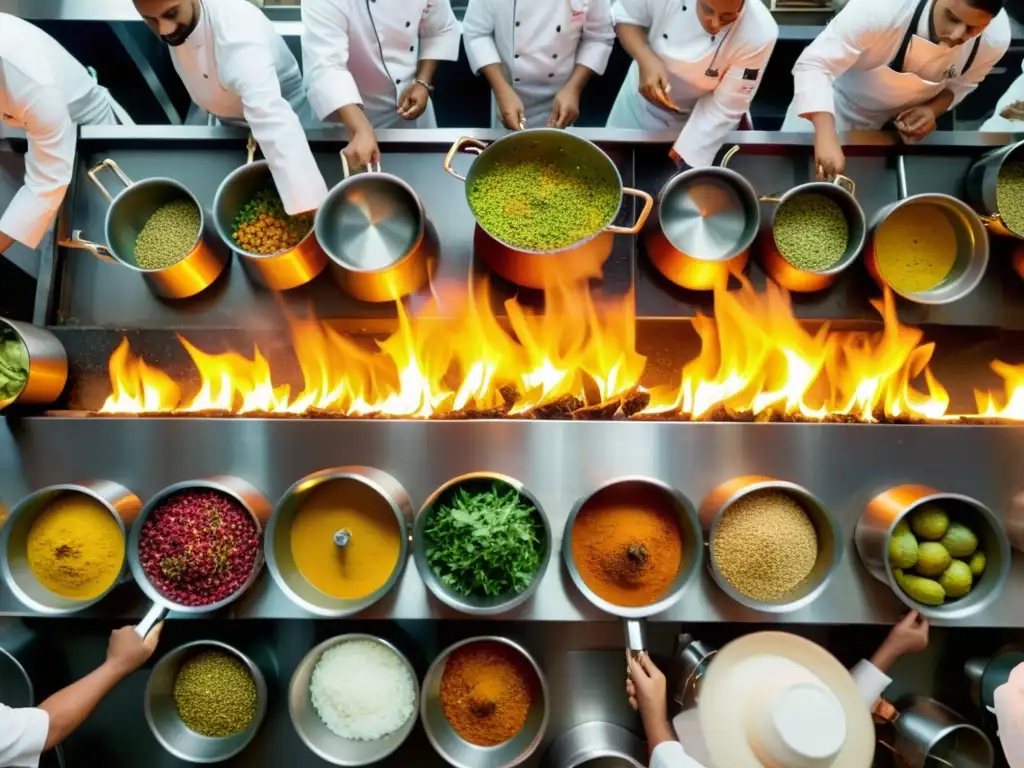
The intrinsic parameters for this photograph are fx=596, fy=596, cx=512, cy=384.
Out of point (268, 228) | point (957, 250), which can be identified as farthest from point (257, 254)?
point (957, 250)

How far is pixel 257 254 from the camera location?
1.93 metres

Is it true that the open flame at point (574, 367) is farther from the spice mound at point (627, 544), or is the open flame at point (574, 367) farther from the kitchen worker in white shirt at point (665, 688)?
the kitchen worker in white shirt at point (665, 688)

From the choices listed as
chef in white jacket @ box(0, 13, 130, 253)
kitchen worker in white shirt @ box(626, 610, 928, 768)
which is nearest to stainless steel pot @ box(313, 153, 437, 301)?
chef in white jacket @ box(0, 13, 130, 253)

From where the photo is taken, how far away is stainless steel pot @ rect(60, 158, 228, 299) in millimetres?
1946

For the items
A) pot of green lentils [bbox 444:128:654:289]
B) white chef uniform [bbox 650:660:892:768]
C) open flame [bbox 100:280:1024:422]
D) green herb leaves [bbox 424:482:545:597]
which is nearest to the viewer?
white chef uniform [bbox 650:660:892:768]

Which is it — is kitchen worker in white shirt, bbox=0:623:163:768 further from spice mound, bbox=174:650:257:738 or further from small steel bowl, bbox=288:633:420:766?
small steel bowl, bbox=288:633:420:766

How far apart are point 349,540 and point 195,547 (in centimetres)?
41

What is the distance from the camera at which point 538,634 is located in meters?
1.92

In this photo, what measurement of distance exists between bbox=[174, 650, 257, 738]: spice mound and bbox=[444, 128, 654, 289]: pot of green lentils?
1.47m

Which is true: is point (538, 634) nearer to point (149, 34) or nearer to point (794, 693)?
point (794, 693)

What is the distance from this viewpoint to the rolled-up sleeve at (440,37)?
2123 mm

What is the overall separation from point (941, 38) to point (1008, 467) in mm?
1337

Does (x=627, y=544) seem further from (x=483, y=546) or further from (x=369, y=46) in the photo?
(x=369, y=46)

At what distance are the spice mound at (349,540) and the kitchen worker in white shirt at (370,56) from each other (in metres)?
1.07
